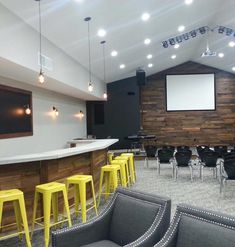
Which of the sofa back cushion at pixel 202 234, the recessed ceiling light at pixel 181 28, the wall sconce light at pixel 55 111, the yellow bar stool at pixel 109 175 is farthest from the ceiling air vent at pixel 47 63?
the sofa back cushion at pixel 202 234

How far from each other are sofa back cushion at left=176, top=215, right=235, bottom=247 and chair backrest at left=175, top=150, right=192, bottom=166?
17.4ft

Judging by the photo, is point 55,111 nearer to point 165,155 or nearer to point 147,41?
point 147,41

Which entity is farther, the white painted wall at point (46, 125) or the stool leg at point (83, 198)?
the white painted wall at point (46, 125)

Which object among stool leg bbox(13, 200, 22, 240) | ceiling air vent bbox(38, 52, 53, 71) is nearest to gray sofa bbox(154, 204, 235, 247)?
stool leg bbox(13, 200, 22, 240)

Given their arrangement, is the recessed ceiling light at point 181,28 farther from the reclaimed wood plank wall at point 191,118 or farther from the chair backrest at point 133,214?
A: the chair backrest at point 133,214

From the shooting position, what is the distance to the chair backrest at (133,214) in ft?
8.00

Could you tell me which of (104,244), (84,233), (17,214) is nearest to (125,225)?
(104,244)

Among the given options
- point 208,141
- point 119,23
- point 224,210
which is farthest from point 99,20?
point 208,141

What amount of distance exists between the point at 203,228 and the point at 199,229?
0.03 metres

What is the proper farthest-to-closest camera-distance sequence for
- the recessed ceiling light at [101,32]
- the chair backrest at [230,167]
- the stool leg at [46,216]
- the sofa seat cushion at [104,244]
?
the recessed ceiling light at [101,32]
the chair backrest at [230,167]
the stool leg at [46,216]
the sofa seat cushion at [104,244]

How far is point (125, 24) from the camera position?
6.70 meters

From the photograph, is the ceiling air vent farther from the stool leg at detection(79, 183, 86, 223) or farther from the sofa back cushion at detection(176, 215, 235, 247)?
the sofa back cushion at detection(176, 215, 235, 247)

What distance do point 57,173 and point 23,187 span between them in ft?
1.92

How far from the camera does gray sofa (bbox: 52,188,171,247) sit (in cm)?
239
